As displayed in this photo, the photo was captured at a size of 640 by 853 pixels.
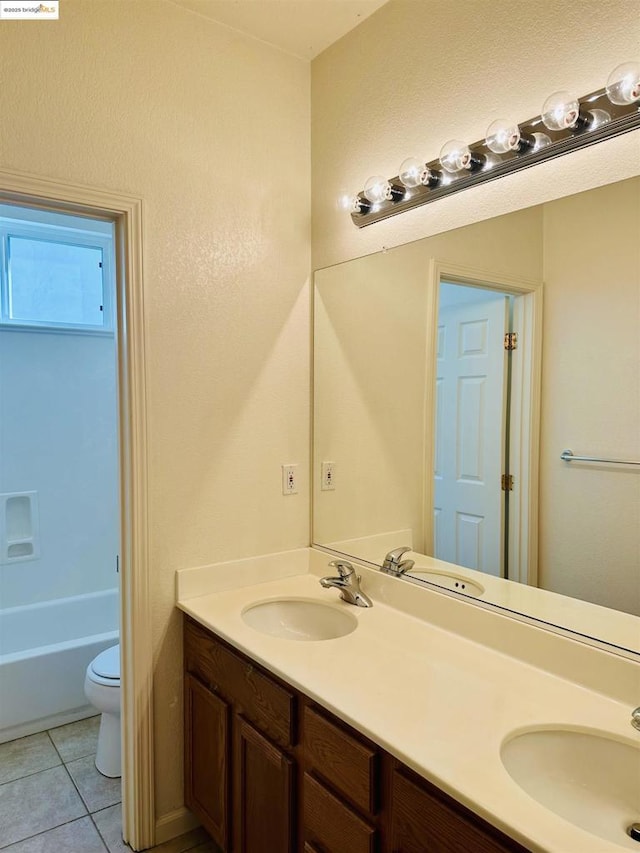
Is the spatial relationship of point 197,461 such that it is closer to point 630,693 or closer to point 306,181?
point 306,181

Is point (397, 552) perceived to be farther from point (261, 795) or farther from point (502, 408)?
point (261, 795)

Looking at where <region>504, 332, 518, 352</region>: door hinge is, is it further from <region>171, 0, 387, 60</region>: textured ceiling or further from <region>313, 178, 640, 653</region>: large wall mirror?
<region>171, 0, 387, 60</region>: textured ceiling

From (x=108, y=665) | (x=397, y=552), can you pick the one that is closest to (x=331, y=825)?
(x=397, y=552)

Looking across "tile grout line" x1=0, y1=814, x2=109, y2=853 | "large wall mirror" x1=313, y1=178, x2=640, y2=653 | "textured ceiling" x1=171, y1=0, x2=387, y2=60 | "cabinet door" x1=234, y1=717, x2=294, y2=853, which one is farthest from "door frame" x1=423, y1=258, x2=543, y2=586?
"tile grout line" x1=0, y1=814, x2=109, y2=853

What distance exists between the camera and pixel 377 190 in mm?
1843

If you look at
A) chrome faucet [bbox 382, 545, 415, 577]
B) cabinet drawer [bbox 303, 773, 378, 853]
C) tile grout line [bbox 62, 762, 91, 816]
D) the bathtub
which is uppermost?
chrome faucet [bbox 382, 545, 415, 577]

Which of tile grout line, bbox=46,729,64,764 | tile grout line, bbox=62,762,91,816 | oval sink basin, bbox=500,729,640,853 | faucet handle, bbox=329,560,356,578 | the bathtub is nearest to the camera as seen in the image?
oval sink basin, bbox=500,729,640,853

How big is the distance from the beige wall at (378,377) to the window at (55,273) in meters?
1.69

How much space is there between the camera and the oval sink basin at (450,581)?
1650 mm

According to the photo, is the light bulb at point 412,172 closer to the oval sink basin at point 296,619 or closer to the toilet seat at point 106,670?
the oval sink basin at point 296,619

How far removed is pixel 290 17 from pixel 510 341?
4.36 feet

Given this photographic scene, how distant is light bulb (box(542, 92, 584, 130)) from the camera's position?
1.30 meters

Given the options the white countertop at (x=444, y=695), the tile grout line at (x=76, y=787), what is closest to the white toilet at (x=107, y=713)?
the tile grout line at (x=76, y=787)

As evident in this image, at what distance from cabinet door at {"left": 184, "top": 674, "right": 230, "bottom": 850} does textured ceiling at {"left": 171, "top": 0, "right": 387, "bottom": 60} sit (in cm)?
217
